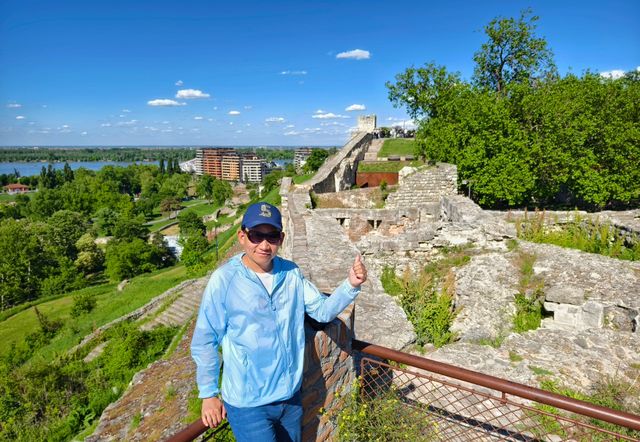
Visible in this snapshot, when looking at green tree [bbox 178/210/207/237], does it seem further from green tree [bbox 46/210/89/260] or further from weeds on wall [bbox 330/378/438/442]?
weeds on wall [bbox 330/378/438/442]

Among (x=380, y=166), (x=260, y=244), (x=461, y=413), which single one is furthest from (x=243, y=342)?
(x=380, y=166)

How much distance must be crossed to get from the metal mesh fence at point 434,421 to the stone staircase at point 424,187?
9.53m

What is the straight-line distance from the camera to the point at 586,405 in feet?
7.20

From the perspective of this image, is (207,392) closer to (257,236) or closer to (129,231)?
(257,236)

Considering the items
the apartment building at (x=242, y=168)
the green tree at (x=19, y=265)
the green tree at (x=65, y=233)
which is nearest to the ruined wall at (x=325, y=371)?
the green tree at (x=19, y=265)

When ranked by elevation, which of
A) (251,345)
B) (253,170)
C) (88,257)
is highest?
(253,170)

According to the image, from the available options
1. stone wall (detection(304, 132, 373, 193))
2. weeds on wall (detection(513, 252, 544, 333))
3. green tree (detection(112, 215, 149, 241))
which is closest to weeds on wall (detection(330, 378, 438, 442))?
weeds on wall (detection(513, 252, 544, 333))

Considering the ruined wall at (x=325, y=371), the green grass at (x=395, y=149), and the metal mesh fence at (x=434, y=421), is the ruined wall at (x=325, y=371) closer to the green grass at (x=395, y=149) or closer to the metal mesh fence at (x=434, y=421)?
the metal mesh fence at (x=434, y=421)

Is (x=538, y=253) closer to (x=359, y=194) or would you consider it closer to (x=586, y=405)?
(x=586, y=405)

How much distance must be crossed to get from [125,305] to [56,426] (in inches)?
684

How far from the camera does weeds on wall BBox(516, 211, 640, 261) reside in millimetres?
8234

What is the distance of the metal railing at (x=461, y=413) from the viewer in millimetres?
2236

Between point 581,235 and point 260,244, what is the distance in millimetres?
10362

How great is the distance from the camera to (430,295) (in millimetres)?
7348
